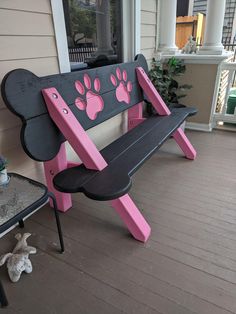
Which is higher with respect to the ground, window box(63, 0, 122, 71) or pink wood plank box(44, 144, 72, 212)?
window box(63, 0, 122, 71)

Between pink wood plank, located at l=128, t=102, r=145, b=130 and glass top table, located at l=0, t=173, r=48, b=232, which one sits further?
pink wood plank, located at l=128, t=102, r=145, b=130

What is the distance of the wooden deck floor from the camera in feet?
3.72

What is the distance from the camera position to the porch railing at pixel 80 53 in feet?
6.11

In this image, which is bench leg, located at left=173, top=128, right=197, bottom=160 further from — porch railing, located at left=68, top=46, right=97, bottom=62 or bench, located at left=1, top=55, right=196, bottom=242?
porch railing, located at left=68, top=46, right=97, bottom=62

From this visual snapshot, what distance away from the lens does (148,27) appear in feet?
8.96

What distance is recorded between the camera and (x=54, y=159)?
1554mm

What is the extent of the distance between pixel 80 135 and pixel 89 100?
0.39 meters

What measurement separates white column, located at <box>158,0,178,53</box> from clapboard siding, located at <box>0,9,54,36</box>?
6.00 ft

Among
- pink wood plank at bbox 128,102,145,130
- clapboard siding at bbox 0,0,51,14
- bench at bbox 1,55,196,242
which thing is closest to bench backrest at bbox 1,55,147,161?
bench at bbox 1,55,196,242

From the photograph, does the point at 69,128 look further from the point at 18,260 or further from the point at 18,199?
the point at 18,260

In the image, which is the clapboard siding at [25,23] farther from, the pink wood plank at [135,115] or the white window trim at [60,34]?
the pink wood plank at [135,115]

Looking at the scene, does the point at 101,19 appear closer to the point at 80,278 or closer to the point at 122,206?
the point at 122,206

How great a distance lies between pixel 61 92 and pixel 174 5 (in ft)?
7.16

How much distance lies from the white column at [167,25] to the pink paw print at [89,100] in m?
1.63
